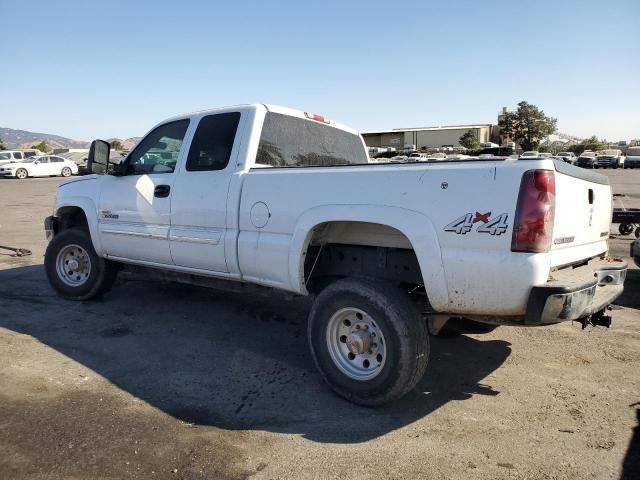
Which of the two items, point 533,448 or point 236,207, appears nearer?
point 533,448

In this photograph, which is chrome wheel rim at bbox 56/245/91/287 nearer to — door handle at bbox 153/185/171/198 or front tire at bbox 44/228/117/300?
front tire at bbox 44/228/117/300

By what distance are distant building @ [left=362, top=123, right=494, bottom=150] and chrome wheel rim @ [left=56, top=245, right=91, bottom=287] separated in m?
64.9

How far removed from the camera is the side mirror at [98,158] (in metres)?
5.28

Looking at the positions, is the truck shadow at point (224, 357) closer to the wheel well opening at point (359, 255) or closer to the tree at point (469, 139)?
the wheel well opening at point (359, 255)

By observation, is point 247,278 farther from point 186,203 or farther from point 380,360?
point 380,360

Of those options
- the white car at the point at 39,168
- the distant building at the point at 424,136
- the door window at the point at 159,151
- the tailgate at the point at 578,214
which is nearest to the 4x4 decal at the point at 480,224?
the tailgate at the point at 578,214

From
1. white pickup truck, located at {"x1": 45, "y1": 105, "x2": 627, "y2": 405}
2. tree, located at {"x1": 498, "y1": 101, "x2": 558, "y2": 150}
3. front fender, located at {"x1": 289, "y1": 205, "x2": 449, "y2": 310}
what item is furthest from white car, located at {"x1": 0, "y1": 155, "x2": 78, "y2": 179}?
tree, located at {"x1": 498, "y1": 101, "x2": 558, "y2": 150}

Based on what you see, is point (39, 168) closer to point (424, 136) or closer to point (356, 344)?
point (356, 344)

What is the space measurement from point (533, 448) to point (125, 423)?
8.27 ft

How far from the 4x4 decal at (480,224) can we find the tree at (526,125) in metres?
73.9

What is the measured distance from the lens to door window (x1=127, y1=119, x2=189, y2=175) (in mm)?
4957

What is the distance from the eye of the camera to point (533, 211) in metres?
2.86

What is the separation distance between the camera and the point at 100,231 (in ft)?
17.9

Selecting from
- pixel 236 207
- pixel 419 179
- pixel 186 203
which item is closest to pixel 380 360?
pixel 419 179
